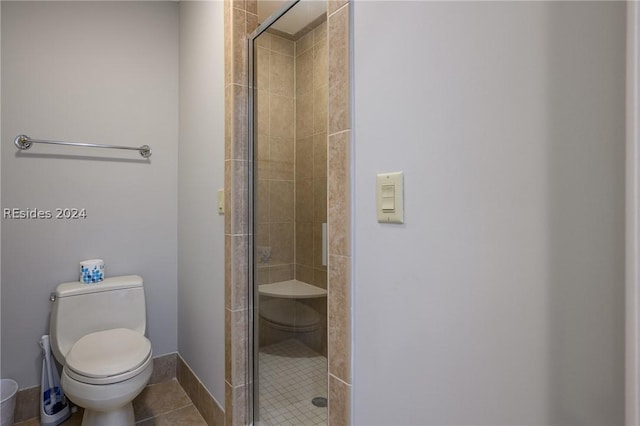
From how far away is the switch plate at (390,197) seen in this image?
78 centimetres

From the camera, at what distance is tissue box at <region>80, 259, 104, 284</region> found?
6.07ft

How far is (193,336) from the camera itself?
77.1 inches

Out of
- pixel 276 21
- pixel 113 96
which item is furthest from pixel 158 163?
pixel 276 21

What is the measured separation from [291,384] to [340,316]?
0.58m

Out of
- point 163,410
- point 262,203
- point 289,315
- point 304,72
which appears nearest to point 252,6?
point 304,72

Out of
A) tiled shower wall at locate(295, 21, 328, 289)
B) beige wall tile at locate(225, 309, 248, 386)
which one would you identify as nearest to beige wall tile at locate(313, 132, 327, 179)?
tiled shower wall at locate(295, 21, 328, 289)

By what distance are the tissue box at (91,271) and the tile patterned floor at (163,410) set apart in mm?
713

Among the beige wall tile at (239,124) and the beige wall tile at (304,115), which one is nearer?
the beige wall tile at (304,115)

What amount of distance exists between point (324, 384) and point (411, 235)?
2.17ft

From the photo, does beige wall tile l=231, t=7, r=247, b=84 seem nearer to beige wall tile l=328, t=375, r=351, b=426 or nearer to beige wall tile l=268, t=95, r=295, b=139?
beige wall tile l=268, t=95, r=295, b=139

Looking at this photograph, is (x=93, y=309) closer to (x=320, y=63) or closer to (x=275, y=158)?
(x=275, y=158)

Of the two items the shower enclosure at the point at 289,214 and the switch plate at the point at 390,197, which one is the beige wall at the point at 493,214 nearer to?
the switch plate at the point at 390,197

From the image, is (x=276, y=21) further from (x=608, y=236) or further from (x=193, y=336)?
(x=193, y=336)

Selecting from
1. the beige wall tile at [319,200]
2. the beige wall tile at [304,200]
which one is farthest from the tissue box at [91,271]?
the beige wall tile at [319,200]
